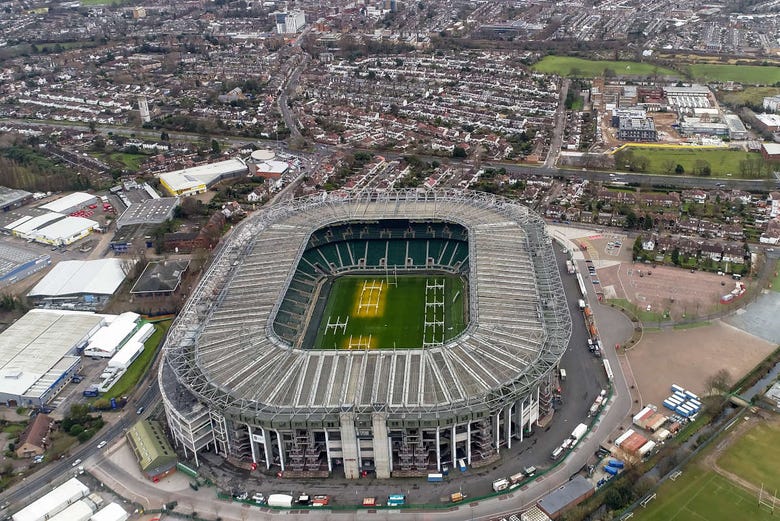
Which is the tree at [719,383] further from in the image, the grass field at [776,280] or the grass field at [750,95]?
the grass field at [750,95]

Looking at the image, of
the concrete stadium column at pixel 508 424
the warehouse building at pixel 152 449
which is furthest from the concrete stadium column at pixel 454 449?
the warehouse building at pixel 152 449

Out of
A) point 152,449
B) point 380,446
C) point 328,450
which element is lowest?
point 152,449

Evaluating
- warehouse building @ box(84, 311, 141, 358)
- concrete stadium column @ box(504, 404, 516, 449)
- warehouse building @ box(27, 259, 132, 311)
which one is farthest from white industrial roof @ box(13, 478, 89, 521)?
concrete stadium column @ box(504, 404, 516, 449)

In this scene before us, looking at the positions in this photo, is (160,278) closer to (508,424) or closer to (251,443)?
(251,443)

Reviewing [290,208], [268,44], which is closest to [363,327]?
[290,208]

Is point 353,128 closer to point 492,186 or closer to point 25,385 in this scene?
point 492,186

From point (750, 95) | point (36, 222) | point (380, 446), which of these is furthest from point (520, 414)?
point (750, 95)

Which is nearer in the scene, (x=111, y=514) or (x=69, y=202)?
(x=111, y=514)
